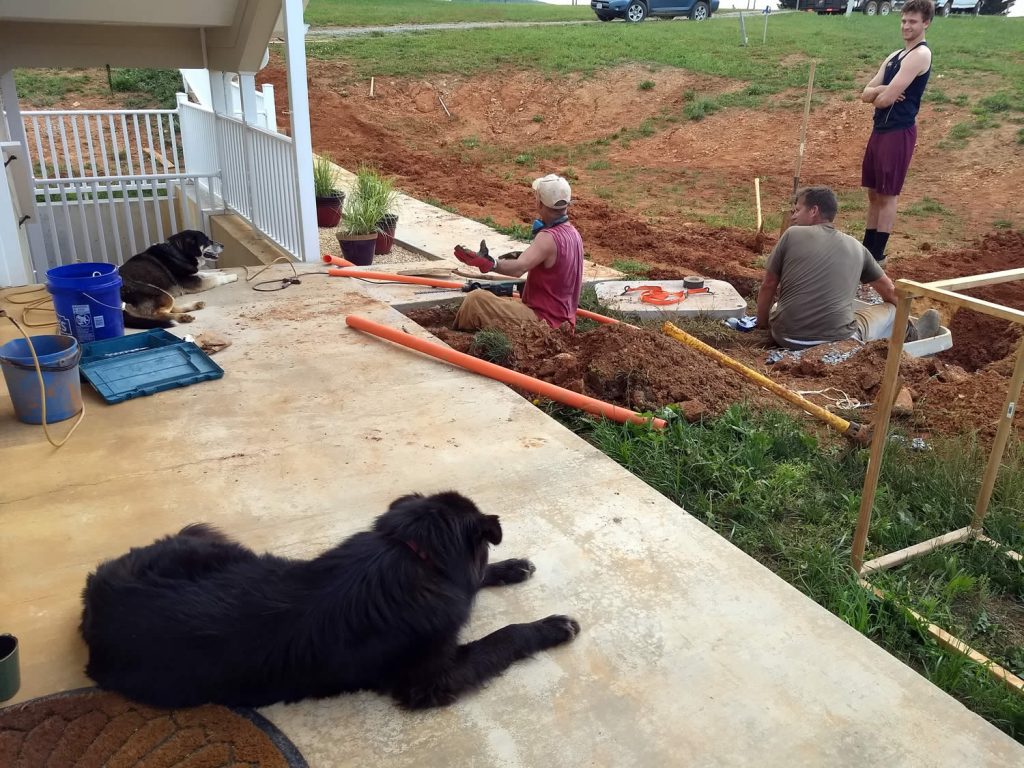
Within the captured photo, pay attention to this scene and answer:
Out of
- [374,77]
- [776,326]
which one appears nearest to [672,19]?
[374,77]

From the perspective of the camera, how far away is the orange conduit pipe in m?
4.22

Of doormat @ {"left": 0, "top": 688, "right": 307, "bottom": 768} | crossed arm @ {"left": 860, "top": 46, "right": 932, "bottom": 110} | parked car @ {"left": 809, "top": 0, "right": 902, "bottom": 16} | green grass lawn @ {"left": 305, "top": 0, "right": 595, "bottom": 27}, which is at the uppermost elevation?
parked car @ {"left": 809, "top": 0, "right": 902, "bottom": 16}

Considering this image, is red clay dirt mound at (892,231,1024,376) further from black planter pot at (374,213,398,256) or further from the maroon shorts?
black planter pot at (374,213,398,256)

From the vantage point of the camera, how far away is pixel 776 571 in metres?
3.12

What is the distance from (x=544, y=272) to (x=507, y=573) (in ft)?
9.99

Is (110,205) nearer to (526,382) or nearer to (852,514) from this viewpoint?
(526,382)

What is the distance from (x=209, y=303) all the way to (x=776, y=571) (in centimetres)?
457

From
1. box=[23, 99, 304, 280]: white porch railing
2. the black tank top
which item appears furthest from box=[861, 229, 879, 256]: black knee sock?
box=[23, 99, 304, 280]: white porch railing

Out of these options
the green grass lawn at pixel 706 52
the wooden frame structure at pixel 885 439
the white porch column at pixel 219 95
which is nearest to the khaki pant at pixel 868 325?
the wooden frame structure at pixel 885 439

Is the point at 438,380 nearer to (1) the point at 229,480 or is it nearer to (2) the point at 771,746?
(1) the point at 229,480

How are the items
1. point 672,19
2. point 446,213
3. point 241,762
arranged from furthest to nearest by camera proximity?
point 672,19 → point 446,213 → point 241,762

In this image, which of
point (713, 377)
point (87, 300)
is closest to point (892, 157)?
point (713, 377)

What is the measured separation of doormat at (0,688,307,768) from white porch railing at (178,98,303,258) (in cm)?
514

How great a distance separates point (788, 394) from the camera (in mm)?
4684
